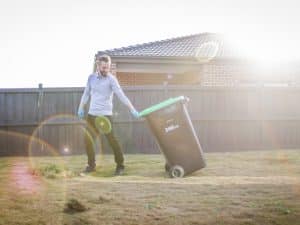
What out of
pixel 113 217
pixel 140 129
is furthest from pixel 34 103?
pixel 113 217

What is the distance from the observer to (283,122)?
43.4 ft

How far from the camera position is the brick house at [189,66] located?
17.9 meters

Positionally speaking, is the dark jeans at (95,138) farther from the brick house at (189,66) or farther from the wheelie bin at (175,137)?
the brick house at (189,66)

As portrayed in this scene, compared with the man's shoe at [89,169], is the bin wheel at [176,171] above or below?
above

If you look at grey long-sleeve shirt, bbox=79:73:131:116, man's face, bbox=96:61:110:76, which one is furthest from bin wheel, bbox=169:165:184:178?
man's face, bbox=96:61:110:76

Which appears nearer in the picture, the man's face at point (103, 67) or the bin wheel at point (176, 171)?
the bin wheel at point (176, 171)

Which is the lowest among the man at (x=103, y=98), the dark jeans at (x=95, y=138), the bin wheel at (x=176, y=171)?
the bin wheel at (x=176, y=171)

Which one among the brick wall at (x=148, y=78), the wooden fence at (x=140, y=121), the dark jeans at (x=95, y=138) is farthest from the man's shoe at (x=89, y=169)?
the brick wall at (x=148, y=78)

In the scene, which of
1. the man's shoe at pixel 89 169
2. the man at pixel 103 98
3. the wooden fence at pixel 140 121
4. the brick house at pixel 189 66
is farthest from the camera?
the brick house at pixel 189 66

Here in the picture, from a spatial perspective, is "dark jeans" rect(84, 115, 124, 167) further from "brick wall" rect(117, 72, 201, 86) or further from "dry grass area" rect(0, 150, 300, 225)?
"brick wall" rect(117, 72, 201, 86)

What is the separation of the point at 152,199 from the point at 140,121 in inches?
305

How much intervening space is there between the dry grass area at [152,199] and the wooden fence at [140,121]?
5.29m

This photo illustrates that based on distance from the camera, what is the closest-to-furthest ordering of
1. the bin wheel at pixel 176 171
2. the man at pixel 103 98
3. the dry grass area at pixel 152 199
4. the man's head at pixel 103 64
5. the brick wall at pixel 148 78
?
the dry grass area at pixel 152 199 → the bin wheel at pixel 176 171 → the man's head at pixel 103 64 → the man at pixel 103 98 → the brick wall at pixel 148 78

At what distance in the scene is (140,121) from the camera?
12.5 metres
